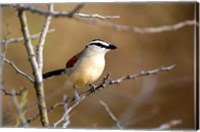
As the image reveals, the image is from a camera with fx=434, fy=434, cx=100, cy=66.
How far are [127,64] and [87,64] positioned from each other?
201mm

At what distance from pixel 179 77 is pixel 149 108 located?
0.20 meters

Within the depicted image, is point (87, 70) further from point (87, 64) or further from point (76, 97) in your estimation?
point (76, 97)

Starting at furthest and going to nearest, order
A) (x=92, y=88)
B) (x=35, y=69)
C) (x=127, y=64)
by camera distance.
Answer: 1. (x=127, y=64)
2. (x=92, y=88)
3. (x=35, y=69)

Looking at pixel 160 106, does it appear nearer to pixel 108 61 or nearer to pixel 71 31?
pixel 108 61

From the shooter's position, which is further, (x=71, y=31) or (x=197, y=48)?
(x=71, y=31)

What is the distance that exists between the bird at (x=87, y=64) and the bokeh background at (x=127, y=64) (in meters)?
0.04

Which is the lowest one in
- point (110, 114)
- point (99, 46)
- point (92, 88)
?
point (110, 114)

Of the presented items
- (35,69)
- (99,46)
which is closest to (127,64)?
(99,46)

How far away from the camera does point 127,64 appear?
191cm

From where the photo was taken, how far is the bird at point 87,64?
1.80 meters

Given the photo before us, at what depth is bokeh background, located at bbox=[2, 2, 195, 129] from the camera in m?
1.79

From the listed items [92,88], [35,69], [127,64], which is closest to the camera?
[35,69]

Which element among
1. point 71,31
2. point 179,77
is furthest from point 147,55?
point 71,31

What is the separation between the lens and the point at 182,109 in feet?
5.82
